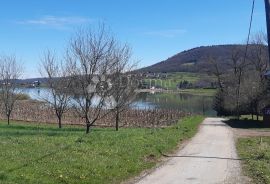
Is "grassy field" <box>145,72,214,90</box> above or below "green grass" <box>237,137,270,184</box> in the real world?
above

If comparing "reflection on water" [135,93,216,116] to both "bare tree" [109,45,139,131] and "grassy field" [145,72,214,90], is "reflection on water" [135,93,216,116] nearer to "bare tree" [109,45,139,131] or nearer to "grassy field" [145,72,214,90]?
"bare tree" [109,45,139,131]

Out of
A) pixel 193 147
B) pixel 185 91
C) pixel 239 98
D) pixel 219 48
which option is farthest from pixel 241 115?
pixel 219 48

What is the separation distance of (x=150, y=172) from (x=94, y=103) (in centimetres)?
1615

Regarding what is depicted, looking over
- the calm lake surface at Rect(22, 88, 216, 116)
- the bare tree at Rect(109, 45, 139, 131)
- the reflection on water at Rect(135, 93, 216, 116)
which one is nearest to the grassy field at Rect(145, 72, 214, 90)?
the reflection on water at Rect(135, 93, 216, 116)

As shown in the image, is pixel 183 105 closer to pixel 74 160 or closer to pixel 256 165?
pixel 256 165

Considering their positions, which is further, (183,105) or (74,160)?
(183,105)

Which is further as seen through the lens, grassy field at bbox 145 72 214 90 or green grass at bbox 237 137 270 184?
grassy field at bbox 145 72 214 90

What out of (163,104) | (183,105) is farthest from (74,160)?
(183,105)

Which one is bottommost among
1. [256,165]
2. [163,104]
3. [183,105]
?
[256,165]

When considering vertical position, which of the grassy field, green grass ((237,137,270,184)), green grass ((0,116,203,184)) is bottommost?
green grass ((237,137,270,184))

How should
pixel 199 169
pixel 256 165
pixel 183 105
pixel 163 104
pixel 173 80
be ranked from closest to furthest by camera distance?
pixel 199 169, pixel 256 165, pixel 163 104, pixel 183 105, pixel 173 80

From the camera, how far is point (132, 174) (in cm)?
1444

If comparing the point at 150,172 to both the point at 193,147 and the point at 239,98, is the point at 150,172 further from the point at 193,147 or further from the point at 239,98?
the point at 239,98

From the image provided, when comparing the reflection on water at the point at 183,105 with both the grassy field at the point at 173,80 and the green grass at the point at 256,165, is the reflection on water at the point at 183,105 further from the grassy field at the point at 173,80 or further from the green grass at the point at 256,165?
the grassy field at the point at 173,80
